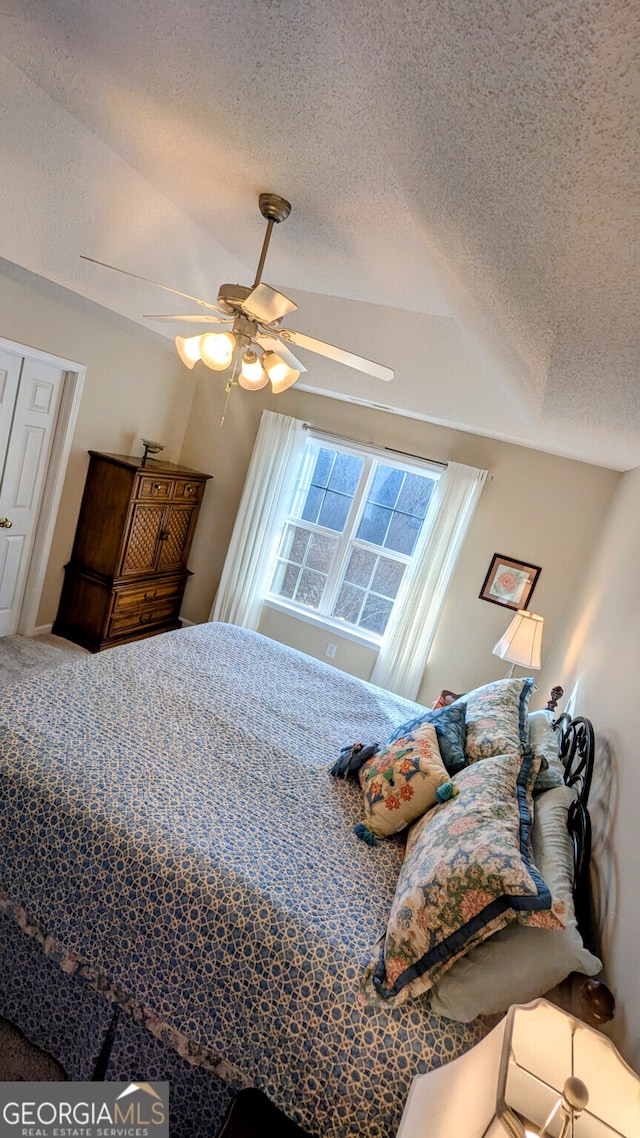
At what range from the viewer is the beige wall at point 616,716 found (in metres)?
1.17

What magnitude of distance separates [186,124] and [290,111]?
55 cm

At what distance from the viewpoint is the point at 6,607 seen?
390 centimetres

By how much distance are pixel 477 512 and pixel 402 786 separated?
2.57m

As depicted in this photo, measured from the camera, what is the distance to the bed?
131cm

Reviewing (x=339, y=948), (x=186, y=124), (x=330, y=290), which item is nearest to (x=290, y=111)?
(x=186, y=124)

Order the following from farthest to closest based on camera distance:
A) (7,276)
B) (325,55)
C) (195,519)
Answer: (195,519), (7,276), (325,55)

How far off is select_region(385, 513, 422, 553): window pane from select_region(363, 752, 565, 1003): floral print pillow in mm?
2898

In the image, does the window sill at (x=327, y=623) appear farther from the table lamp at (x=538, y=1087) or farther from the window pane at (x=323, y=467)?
the table lamp at (x=538, y=1087)

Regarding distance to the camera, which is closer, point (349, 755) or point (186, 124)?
point (186, 124)

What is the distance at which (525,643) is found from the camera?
3352 millimetres

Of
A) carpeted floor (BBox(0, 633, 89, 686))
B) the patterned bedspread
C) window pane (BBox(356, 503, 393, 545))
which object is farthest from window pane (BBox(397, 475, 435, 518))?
carpeted floor (BBox(0, 633, 89, 686))

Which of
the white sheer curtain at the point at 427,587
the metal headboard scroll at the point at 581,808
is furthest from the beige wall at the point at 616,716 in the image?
the white sheer curtain at the point at 427,587

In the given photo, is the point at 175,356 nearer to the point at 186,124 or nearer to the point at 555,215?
the point at 186,124

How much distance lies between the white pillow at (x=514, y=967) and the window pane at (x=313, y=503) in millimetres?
3496
